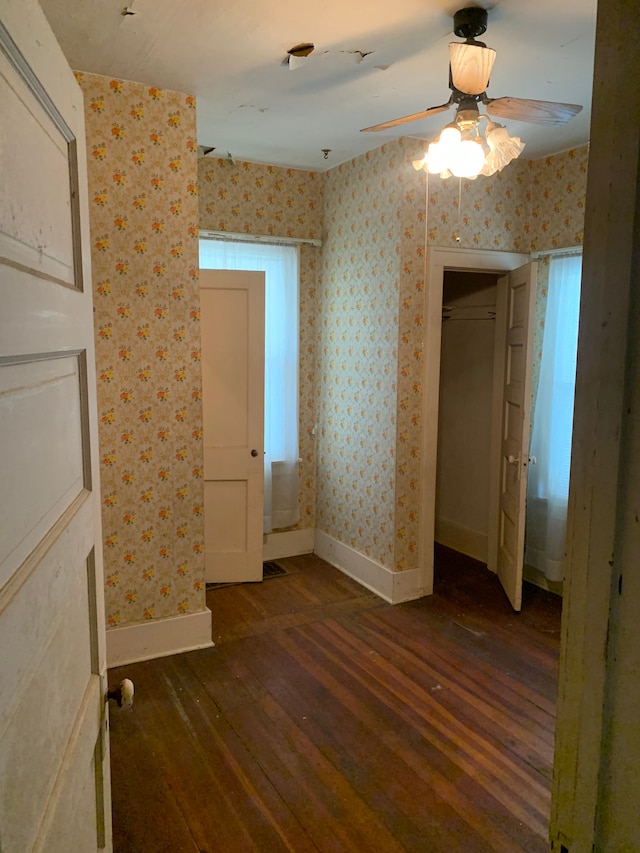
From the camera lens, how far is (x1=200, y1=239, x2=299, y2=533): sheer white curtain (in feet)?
13.1

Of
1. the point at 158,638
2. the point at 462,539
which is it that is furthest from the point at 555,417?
the point at 158,638

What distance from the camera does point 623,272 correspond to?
603 mm

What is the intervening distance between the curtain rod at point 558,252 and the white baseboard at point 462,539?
1994 millimetres

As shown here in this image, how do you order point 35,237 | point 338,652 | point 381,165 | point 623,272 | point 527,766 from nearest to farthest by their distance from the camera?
point 623,272, point 35,237, point 527,766, point 338,652, point 381,165

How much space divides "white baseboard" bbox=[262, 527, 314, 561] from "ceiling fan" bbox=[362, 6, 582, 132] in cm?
295

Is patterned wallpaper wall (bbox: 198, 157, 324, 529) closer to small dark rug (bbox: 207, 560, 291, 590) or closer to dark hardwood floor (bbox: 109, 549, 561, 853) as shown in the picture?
small dark rug (bbox: 207, 560, 291, 590)

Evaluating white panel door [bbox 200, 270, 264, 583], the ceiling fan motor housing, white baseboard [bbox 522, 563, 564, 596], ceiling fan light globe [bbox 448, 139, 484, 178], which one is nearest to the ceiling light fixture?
ceiling fan light globe [bbox 448, 139, 484, 178]

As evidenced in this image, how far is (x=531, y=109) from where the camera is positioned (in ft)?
7.27

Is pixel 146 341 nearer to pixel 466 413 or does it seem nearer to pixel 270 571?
pixel 270 571

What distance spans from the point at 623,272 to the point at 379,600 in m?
3.29

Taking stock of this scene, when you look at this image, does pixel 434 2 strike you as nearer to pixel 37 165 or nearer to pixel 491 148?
pixel 491 148

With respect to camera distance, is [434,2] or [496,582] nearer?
[434,2]

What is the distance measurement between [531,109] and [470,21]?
Result: 39cm

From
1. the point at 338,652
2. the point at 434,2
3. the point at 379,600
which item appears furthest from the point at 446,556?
the point at 434,2
